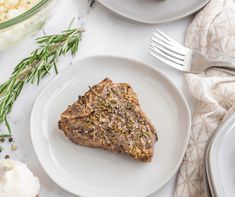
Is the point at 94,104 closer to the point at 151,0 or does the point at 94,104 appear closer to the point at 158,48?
the point at 158,48

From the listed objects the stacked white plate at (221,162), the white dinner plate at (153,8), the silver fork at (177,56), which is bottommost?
the stacked white plate at (221,162)

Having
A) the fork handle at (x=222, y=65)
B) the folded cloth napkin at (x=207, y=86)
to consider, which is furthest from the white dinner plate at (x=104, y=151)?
the fork handle at (x=222, y=65)

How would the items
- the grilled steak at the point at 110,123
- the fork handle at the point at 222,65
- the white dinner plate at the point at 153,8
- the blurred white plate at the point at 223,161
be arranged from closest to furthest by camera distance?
the blurred white plate at the point at 223,161, the grilled steak at the point at 110,123, the fork handle at the point at 222,65, the white dinner plate at the point at 153,8

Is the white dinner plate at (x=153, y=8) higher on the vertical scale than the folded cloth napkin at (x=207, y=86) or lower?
higher

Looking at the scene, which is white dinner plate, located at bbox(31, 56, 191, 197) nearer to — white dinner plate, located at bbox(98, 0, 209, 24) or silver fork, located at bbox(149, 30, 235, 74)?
silver fork, located at bbox(149, 30, 235, 74)

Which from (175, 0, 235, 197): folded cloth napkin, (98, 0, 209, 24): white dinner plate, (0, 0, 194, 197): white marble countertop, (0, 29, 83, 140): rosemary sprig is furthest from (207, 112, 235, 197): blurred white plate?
(0, 29, 83, 140): rosemary sprig

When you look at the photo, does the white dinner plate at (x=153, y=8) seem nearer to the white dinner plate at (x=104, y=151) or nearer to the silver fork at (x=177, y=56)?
the silver fork at (x=177, y=56)
